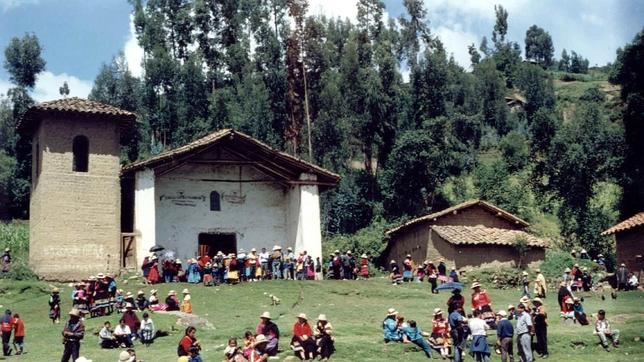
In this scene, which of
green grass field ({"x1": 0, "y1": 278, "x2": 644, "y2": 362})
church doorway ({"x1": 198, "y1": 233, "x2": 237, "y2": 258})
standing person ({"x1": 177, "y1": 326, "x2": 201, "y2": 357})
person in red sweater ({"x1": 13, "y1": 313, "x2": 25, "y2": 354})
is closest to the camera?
standing person ({"x1": 177, "y1": 326, "x2": 201, "y2": 357})

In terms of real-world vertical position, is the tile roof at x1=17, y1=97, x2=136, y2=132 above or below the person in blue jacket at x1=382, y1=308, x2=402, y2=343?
above

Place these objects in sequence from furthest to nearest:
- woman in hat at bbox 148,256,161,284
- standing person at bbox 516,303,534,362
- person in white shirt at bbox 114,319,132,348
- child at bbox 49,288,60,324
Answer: woman in hat at bbox 148,256,161,284 < child at bbox 49,288,60,324 < person in white shirt at bbox 114,319,132,348 < standing person at bbox 516,303,534,362

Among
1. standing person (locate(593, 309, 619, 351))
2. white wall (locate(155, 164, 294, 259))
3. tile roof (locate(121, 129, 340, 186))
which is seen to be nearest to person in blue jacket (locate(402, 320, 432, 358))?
standing person (locate(593, 309, 619, 351))

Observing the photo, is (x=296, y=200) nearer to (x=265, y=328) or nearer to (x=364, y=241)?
(x=364, y=241)

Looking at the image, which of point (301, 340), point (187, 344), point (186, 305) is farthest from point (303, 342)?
point (186, 305)

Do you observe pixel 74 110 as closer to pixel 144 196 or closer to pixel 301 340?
pixel 144 196

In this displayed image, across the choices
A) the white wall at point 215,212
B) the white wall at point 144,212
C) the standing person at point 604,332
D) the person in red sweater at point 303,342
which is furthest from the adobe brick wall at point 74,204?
the standing person at point 604,332

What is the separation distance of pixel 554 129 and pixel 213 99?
84.8ft

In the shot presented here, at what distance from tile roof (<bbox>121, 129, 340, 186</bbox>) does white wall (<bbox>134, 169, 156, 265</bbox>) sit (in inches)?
21.0

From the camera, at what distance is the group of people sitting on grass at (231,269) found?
3309 cm

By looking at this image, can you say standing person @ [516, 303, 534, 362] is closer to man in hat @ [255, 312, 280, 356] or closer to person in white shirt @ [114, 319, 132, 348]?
man in hat @ [255, 312, 280, 356]

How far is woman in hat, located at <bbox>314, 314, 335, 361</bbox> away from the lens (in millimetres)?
21438

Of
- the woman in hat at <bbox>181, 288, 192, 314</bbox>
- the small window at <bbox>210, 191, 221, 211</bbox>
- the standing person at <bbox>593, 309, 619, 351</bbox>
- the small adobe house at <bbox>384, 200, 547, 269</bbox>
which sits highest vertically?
the small window at <bbox>210, 191, 221, 211</bbox>

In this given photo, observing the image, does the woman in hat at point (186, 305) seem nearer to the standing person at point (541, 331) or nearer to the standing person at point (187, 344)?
the standing person at point (187, 344)
